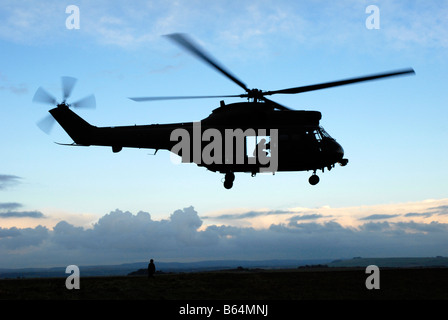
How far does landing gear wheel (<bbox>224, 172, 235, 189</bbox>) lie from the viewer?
91.5 feet

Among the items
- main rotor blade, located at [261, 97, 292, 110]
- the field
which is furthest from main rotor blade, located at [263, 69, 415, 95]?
the field

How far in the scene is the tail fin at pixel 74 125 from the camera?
30.0 m

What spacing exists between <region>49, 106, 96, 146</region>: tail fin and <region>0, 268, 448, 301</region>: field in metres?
9.56

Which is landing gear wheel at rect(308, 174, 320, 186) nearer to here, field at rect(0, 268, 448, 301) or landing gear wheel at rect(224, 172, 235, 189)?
landing gear wheel at rect(224, 172, 235, 189)

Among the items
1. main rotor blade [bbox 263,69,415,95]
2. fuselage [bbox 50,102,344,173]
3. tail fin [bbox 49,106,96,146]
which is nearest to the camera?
main rotor blade [bbox 263,69,415,95]

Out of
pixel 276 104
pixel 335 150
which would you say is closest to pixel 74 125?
pixel 276 104

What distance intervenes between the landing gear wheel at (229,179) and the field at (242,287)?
5573 mm

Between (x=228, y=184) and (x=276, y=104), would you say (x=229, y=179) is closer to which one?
(x=228, y=184)

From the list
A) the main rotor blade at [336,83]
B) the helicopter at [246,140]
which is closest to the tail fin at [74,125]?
the helicopter at [246,140]

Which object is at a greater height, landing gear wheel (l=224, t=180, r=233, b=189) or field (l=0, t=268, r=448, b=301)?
landing gear wheel (l=224, t=180, r=233, b=189)

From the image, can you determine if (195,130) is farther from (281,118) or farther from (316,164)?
(316,164)

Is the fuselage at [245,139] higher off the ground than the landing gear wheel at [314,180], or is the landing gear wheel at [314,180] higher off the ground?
Answer: the fuselage at [245,139]

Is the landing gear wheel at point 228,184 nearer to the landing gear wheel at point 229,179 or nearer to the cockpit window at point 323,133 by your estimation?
the landing gear wheel at point 229,179

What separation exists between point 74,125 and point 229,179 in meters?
11.9
